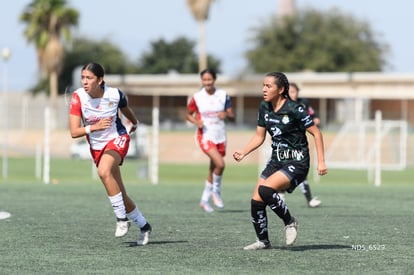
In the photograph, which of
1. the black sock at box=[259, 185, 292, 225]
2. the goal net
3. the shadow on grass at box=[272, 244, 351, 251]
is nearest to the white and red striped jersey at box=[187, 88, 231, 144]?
the shadow on grass at box=[272, 244, 351, 251]

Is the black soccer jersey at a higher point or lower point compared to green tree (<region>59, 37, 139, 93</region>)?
higher

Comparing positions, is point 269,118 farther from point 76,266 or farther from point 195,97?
point 195,97

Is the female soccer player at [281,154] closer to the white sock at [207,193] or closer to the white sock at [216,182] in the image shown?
the white sock at [207,193]

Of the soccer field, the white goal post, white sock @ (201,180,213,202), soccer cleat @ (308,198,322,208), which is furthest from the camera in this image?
the white goal post

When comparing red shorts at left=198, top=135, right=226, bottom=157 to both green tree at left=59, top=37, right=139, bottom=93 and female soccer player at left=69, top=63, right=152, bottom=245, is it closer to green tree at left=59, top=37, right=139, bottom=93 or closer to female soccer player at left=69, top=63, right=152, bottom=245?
female soccer player at left=69, top=63, right=152, bottom=245

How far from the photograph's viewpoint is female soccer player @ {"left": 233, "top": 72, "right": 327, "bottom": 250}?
1109cm

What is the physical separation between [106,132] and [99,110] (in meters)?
0.26

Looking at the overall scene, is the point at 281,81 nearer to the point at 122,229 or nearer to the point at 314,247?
the point at 314,247

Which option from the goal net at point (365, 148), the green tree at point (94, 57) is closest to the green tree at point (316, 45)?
the green tree at point (94, 57)

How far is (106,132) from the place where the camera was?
11773mm

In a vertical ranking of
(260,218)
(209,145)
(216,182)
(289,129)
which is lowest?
(216,182)

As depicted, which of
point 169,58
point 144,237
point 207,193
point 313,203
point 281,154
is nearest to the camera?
point 281,154

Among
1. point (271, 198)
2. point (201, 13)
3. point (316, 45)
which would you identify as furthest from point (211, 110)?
point (316, 45)

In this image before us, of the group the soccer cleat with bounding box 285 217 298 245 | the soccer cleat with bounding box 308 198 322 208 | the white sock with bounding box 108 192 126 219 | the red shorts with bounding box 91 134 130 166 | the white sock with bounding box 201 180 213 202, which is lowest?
the soccer cleat with bounding box 308 198 322 208
